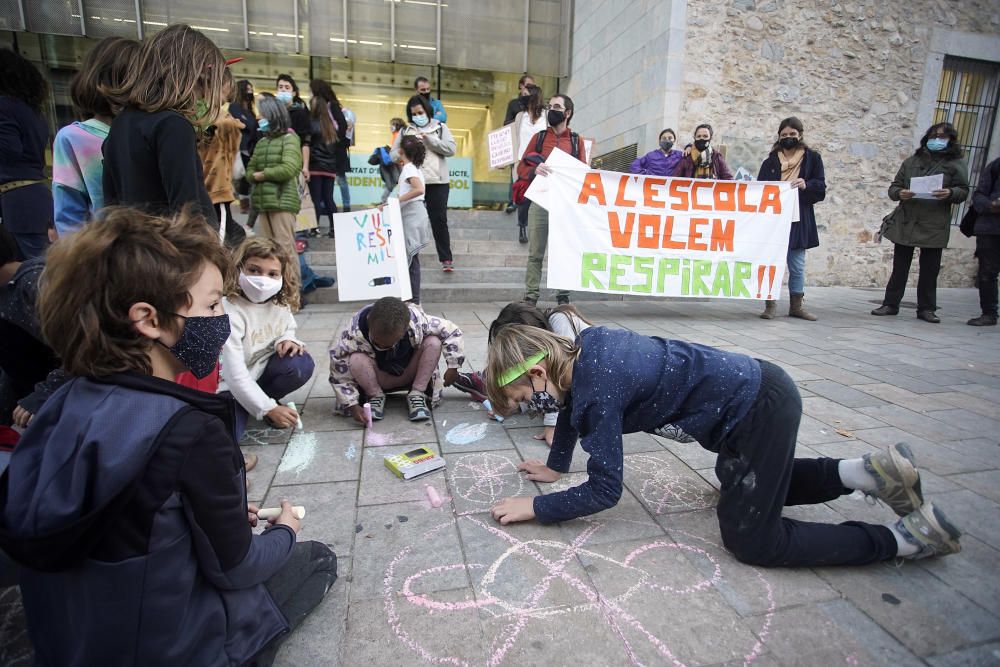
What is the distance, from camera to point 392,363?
305 cm

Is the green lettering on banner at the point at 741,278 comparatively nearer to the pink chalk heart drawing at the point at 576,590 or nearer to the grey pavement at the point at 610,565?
the grey pavement at the point at 610,565

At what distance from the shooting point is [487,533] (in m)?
1.95

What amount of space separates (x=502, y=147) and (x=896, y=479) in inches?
258

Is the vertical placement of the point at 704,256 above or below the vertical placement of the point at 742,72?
below

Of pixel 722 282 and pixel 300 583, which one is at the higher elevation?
pixel 722 282

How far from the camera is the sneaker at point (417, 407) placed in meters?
2.96

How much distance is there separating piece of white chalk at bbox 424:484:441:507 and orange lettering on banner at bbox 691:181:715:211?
15.2 ft

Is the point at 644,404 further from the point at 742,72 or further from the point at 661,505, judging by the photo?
the point at 742,72

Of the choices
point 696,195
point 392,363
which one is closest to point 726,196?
point 696,195

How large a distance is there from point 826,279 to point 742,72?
3.51 m

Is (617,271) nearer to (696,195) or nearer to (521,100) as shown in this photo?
(696,195)

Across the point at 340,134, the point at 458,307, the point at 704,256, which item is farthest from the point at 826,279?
the point at 340,134

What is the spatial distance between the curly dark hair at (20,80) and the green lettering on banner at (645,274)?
4.91 metres

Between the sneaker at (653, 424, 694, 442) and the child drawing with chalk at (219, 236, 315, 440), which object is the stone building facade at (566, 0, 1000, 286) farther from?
the sneaker at (653, 424, 694, 442)
